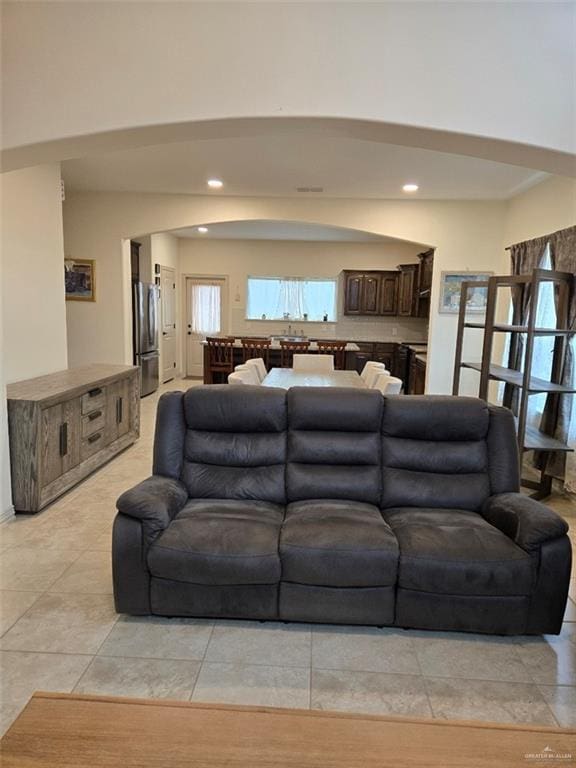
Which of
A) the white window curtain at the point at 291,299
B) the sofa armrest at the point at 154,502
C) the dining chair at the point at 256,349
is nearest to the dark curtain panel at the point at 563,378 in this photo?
the sofa armrest at the point at 154,502

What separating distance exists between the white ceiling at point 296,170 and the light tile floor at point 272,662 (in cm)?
327

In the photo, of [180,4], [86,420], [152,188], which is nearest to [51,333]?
[86,420]

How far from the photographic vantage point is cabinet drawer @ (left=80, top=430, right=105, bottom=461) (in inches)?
158

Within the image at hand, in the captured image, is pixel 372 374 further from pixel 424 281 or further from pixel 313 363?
pixel 424 281

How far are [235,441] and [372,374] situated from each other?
9.06 feet

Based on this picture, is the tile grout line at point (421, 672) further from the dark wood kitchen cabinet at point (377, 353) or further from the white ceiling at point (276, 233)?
the dark wood kitchen cabinet at point (377, 353)

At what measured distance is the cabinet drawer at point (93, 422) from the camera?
4.02 m

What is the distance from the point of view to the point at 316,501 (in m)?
2.73

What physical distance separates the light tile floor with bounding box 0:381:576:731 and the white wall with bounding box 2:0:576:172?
2.33 m

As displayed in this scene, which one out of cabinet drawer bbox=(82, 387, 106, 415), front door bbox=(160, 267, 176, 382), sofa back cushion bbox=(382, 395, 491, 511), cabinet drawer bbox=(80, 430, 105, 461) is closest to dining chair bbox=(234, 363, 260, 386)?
cabinet drawer bbox=(82, 387, 106, 415)

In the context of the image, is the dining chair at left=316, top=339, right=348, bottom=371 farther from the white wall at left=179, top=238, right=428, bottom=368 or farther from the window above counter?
the window above counter

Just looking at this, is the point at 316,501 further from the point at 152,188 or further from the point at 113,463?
the point at 152,188

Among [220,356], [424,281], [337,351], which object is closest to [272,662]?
[337,351]

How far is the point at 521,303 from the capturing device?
189 inches
